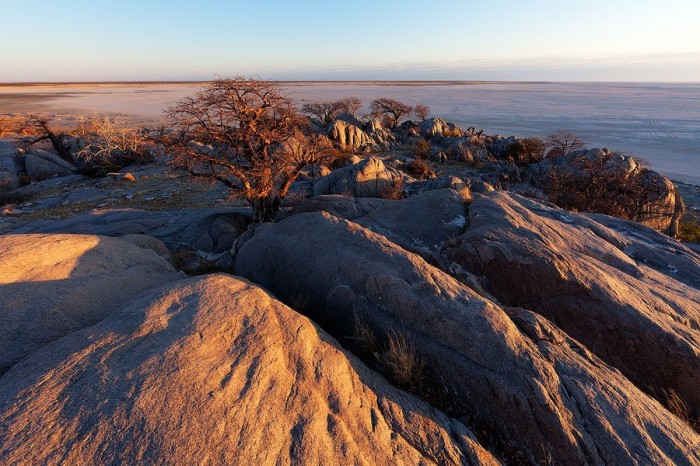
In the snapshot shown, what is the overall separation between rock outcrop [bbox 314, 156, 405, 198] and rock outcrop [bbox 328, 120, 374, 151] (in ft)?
52.7

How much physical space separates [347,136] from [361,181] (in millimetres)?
18897

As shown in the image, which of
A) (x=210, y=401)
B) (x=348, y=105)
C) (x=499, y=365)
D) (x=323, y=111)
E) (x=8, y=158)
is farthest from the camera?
(x=348, y=105)

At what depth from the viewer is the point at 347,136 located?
112 ft

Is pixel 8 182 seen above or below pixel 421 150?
above

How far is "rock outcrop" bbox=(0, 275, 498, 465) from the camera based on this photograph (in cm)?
291

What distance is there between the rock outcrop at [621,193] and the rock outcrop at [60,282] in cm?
1731

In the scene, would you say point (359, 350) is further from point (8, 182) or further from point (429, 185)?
point (8, 182)

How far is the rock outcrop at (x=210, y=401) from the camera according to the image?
291 cm

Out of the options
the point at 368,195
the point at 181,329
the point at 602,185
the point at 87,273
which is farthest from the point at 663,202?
the point at 87,273

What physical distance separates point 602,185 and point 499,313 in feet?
50.5

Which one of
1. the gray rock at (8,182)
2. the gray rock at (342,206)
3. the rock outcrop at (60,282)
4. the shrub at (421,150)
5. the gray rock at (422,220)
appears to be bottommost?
the shrub at (421,150)

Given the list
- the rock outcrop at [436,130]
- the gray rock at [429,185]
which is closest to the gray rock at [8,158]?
the gray rock at [429,185]

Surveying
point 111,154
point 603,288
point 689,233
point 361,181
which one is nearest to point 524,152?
point 689,233

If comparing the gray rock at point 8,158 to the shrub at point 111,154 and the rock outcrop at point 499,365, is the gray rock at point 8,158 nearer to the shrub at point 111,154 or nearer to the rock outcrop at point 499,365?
the shrub at point 111,154
